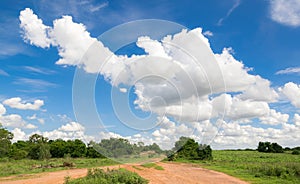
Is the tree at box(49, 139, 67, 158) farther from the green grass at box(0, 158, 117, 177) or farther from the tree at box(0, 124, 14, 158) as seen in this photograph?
the green grass at box(0, 158, 117, 177)

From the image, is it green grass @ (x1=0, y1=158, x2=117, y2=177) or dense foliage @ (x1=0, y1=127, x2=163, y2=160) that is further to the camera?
green grass @ (x1=0, y1=158, x2=117, y2=177)

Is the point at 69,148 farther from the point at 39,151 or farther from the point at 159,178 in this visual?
the point at 159,178

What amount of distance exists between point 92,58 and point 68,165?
21.1 meters

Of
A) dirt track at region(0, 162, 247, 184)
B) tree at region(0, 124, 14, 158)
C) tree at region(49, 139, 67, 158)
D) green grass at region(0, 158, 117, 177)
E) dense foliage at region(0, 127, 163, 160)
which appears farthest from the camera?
tree at region(49, 139, 67, 158)

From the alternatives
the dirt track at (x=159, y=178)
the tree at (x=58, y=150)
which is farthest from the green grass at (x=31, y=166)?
the tree at (x=58, y=150)

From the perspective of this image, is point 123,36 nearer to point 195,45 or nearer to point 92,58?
point 92,58

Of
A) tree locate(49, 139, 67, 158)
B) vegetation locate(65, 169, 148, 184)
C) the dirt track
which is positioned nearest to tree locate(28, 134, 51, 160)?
tree locate(49, 139, 67, 158)

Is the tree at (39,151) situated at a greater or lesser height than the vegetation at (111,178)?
greater

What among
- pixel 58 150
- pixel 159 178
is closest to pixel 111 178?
pixel 159 178

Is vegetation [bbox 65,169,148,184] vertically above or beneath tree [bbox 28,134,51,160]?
beneath

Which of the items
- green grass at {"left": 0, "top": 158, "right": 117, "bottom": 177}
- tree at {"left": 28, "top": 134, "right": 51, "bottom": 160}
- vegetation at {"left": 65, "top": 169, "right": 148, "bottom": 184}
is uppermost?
tree at {"left": 28, "top": 134, "right": 51, "bottom": 160}

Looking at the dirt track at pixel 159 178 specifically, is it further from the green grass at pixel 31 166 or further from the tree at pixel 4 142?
the tree at pixel 4 142

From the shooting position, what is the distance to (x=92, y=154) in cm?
5444

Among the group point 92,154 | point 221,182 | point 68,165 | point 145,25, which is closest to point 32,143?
point 92,154
